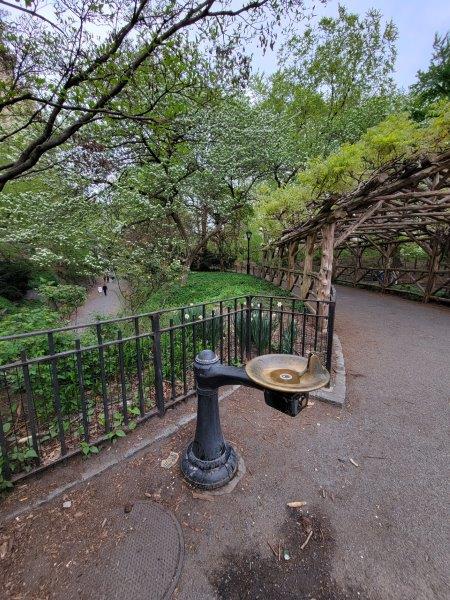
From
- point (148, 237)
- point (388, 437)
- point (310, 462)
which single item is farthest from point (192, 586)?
point (148, 237)

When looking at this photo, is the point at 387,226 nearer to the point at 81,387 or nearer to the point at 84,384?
the point at 84,384

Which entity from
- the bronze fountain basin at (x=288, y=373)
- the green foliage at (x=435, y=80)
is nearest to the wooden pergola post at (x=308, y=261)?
the bronze fountain basin at (x=288, y=373)

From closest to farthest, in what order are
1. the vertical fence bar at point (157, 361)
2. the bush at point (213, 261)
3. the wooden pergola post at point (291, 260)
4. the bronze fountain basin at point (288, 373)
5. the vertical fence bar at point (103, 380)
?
the bronze fountain basin at point (288, 373) → the vertical fence bar at point (103, 380) → the vertical fence bar at point (157, 361) → the wooden pergola post at point (291, 260) → the bush at point (213, 261)

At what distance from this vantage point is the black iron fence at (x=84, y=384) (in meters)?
2.17

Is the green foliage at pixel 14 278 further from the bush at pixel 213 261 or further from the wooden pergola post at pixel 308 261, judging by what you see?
the wooden pergola post at pixel 308 261

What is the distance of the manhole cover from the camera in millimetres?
1460

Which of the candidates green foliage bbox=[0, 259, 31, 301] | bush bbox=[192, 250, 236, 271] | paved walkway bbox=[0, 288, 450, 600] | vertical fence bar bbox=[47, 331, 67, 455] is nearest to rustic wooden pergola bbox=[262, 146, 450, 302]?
paved walkway bbox=[0, 288, 450, 600]

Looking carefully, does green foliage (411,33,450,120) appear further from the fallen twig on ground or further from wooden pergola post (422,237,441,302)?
the fallen twig on ground

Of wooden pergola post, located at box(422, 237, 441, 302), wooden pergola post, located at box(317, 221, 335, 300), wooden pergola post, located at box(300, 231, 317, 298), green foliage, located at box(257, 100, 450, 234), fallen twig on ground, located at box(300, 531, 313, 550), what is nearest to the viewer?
fallen twig on ground, located at box(300, 531, 313, 550)

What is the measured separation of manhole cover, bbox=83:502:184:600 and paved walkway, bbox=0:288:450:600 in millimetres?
56

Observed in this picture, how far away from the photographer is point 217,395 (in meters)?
2.13

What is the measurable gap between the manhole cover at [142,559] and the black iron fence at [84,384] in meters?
0.82

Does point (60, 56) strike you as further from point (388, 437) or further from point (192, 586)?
point (388, 437)

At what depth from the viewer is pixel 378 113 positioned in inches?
477
